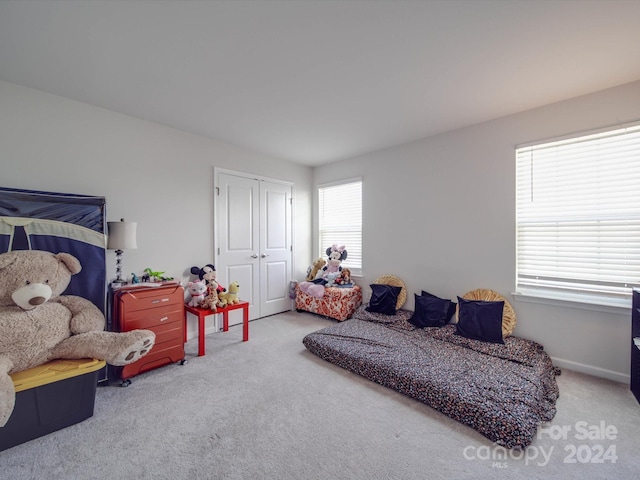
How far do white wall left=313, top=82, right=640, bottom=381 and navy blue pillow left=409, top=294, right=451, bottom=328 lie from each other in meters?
0.20

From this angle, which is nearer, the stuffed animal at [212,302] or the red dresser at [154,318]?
the red dresser at [154,318]

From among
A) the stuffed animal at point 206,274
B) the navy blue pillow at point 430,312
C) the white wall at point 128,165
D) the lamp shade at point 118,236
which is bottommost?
the navy blue pillow at point 430,312

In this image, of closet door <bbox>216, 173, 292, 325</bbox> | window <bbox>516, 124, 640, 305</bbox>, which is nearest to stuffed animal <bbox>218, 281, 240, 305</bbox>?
closet door <bbox>216, 173, 292, 325</bbox>

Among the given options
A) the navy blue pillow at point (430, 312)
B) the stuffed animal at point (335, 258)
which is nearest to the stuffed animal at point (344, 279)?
the stuffed animal at point (335, 258)

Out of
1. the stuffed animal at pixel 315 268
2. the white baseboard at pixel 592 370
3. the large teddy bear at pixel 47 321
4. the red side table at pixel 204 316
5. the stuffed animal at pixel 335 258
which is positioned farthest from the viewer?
the stuffed animal at pixel 315 268

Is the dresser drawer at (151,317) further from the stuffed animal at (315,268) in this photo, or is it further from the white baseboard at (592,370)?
the white baseboard at (592,370)

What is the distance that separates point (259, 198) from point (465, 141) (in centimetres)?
287

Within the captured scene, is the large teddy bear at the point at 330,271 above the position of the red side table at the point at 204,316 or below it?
above

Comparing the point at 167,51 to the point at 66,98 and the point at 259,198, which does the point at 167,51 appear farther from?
the point at 259,198

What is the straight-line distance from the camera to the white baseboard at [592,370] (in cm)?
226

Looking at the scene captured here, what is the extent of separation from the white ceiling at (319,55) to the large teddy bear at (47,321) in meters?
1.50

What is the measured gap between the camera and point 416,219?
11.7ft

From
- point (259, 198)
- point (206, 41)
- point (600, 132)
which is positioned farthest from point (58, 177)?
point (600, 132)

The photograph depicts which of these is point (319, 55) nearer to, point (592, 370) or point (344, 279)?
point (344, 279)
